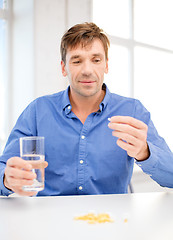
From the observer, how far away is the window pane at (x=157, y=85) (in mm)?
4500

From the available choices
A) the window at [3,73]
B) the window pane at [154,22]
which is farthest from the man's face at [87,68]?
the window pane at [154,22]

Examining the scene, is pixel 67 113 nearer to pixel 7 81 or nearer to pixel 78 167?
pixel 78 167

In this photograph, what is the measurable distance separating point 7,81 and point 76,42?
5.18 feet

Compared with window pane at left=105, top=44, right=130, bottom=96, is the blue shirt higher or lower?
lower

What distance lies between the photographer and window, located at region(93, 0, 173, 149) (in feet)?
13.6

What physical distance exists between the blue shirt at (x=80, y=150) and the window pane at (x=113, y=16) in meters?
2.58

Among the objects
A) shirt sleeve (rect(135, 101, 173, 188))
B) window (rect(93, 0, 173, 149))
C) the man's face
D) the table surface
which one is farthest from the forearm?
window (rect(93, 0, 173, 149))

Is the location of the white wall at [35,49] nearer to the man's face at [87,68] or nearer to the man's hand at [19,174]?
the man's face at [87,68]

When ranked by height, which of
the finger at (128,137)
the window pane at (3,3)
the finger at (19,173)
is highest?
the window pane at (3,3)

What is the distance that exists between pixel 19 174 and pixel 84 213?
0.81ft

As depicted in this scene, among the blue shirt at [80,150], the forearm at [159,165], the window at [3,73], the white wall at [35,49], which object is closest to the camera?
the forearm at [159,165]

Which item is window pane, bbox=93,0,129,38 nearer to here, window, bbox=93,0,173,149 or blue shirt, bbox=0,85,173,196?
window, bbox=93,0,173,149

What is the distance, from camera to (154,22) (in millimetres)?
4766

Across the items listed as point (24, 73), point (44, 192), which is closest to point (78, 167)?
point (44, 192)
